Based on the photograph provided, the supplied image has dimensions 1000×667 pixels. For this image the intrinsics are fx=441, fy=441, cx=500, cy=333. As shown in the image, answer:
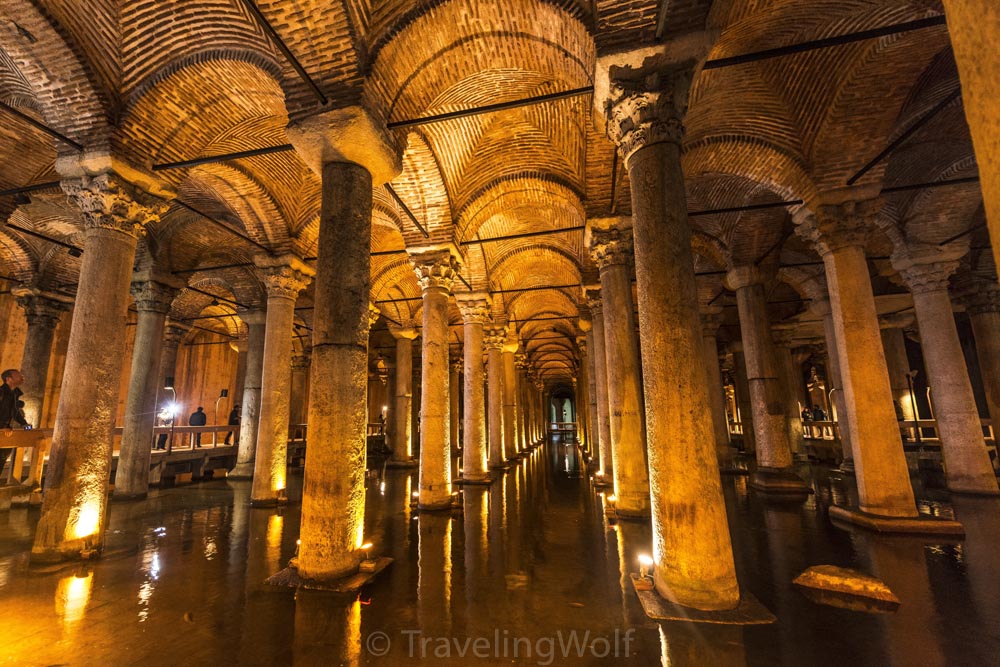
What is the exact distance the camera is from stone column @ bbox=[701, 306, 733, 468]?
39.3 feet

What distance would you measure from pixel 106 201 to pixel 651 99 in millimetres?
6515

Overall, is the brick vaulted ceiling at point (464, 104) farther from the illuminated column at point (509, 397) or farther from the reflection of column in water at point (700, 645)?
the illuminated column at point (509, 397)

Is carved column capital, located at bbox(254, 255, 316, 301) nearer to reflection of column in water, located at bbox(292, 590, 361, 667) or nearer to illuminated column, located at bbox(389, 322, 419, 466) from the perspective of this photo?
reflection of column in water, located at bbox(292, 590, 361, 667)

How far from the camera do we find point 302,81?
481 cm

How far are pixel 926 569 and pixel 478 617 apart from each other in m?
4.52

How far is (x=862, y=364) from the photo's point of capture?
6086mm

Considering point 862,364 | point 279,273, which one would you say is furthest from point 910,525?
point 279,273

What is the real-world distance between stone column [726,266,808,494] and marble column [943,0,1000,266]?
896 cm

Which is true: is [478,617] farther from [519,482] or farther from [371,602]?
[519,482]

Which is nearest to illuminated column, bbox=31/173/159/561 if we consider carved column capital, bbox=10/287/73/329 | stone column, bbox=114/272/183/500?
stone column, bbox=114/272/183/500

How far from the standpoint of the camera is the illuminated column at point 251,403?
36.8ft

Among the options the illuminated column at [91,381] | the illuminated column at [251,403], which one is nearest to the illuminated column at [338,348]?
the illuminated column at [91,381]

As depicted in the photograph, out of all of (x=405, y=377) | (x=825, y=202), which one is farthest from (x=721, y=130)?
(x=405, y=377)

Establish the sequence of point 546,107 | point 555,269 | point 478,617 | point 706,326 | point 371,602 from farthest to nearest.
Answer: point 555,269
point 706,326
point 546,107
point 371,602
point 478,617
